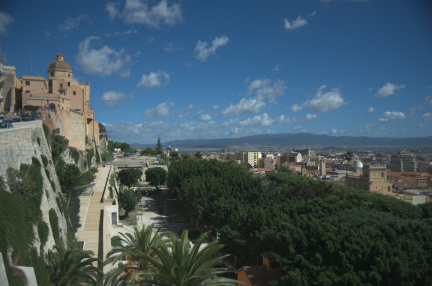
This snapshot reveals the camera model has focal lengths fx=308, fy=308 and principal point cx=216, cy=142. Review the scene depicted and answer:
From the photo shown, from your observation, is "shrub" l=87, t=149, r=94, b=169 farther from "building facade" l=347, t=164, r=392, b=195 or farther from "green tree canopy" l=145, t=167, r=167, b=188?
"building facade" l=347, t=164, r=392, b=195

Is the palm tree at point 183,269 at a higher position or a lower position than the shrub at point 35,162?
lower

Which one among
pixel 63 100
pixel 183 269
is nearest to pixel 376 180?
pixel 63 100

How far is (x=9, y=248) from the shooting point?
10.2m

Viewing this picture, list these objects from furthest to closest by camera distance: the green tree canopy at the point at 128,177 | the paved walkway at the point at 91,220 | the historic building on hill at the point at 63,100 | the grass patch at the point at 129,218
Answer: the green tree canopy at the point at 128,177 < the historic building on hill at the point at 63,100 < the grass patch at the point at 129,218 < the paved walkway at the point at 91,220

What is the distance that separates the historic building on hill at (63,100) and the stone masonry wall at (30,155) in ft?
45.7

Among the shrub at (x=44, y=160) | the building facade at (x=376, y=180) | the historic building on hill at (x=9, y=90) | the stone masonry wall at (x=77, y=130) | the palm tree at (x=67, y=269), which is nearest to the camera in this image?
the palm tree at (x=67, y=269)

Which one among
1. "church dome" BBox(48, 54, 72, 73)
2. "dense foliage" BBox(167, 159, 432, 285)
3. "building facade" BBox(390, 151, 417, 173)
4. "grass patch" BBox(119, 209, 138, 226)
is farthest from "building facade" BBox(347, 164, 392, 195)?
"building facade" BBox(390, 151, 417, 173)

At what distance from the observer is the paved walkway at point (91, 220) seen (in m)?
19.6

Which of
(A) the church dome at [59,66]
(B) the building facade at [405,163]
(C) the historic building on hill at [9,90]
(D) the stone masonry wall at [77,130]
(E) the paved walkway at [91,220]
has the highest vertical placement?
(A) the church dome at [59,66]

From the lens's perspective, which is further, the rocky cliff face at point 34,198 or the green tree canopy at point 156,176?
the green tree canopy at point 156,176

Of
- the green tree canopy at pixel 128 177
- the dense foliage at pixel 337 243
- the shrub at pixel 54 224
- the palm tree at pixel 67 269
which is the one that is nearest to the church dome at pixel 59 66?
the green tree canopy at pixel 128 177

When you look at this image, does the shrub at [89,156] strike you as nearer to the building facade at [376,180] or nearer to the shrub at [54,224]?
the shrub at [54,224]

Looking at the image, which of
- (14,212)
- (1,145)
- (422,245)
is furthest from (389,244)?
(1,145)

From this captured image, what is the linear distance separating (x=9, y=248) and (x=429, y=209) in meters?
28.0
